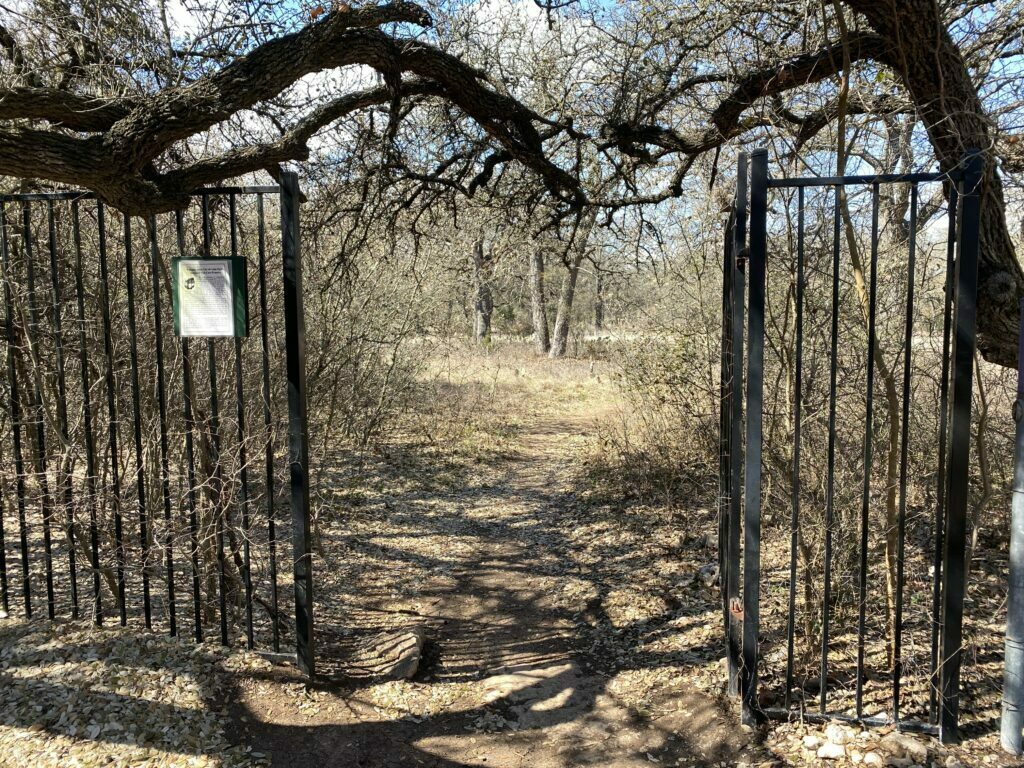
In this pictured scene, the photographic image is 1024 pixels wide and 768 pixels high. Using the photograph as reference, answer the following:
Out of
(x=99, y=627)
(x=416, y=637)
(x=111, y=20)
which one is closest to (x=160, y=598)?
(x=99, y=627)

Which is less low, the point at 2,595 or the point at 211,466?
the point at 211,466

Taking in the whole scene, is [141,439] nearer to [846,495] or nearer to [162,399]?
[162,399]

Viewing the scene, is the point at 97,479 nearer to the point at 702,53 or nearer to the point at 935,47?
the point at 935,47

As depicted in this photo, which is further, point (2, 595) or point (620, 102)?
point (620, 102)

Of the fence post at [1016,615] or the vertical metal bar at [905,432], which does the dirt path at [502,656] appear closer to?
the vertical metal bar at [905,432]

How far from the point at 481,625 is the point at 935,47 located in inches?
178

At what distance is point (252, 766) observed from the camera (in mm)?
3328

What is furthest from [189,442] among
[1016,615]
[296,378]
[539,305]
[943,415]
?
[539,305]

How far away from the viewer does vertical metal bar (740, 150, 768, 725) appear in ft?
10.8

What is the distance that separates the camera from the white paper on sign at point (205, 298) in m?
3.70

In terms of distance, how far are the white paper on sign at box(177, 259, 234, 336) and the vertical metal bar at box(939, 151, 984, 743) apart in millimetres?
3534

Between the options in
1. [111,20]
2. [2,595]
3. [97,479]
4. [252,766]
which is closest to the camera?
[252,766]

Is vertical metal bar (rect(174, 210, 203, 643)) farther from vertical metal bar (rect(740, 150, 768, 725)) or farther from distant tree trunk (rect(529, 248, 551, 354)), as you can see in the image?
distant tree trunk (rect(529, 248, 551, 354))

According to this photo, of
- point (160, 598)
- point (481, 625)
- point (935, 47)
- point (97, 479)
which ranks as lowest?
point (481, 625)
